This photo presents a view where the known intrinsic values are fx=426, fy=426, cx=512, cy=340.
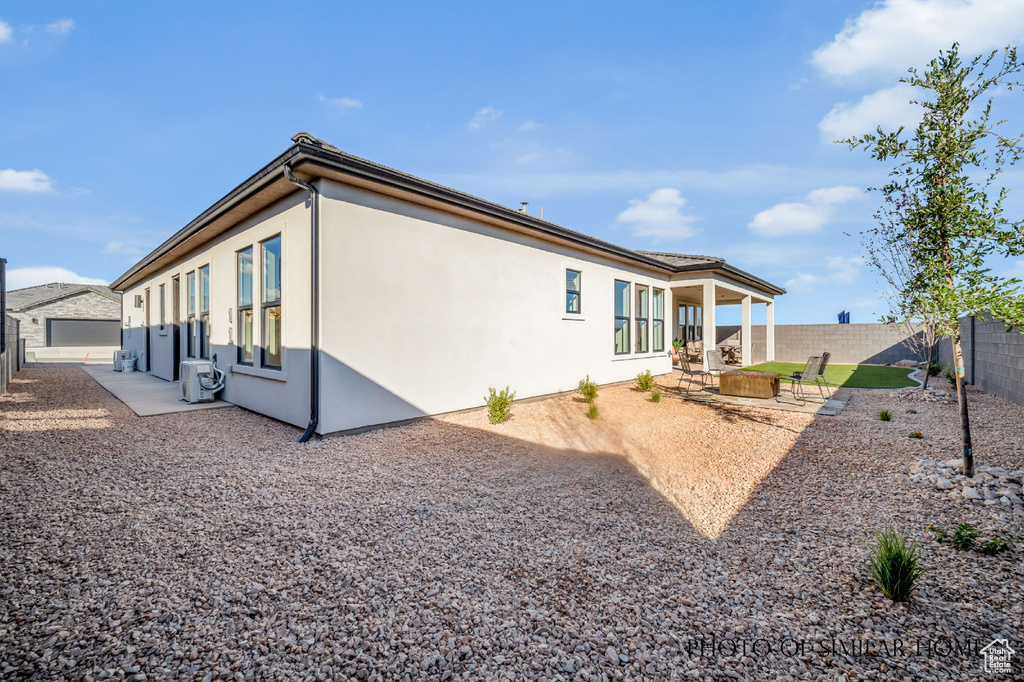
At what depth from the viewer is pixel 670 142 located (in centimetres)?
887

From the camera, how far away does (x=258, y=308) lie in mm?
6438

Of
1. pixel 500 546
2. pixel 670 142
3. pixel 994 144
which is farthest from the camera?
pixel 670 142

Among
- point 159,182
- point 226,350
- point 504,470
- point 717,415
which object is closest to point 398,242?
→ point 504,470

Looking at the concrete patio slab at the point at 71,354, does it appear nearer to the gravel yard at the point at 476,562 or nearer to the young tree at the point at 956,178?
the gravel yard at the point at 476,562

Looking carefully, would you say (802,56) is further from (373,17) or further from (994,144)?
(373,17)

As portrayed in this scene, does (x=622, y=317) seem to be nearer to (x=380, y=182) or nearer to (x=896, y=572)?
(x=380, y=182)

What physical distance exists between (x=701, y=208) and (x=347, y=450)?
965 centimetres

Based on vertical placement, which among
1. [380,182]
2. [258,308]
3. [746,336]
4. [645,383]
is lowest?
[645,383]

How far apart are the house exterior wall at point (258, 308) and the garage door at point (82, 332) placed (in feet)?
79.8

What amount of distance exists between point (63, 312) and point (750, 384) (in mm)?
35510

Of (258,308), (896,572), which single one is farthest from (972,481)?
(258,308)

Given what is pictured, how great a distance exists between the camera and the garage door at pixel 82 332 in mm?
25109

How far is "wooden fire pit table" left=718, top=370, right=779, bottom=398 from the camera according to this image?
826cm

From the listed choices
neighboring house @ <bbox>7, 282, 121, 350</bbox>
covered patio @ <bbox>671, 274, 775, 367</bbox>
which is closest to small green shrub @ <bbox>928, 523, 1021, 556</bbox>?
covered patio @ <bbox>671, 274, 775, 367</bbox>
